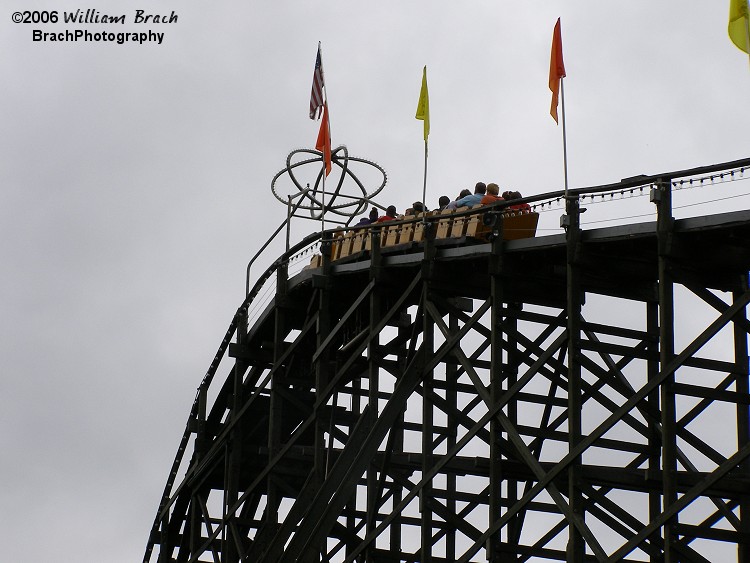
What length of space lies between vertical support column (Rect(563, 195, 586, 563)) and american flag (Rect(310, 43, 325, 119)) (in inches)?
433

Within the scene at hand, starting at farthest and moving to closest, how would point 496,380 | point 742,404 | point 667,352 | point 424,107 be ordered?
point 424,107 < point 496,380 < point 742,404 < point 667,352

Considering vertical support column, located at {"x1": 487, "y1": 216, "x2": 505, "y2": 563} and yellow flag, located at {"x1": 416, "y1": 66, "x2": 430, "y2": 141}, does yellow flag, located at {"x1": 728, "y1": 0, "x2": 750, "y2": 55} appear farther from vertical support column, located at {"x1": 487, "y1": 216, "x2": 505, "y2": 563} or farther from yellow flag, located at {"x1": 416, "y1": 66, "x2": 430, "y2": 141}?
yellow flag, located at {"x1": 416, "y1": 66, "x2": 430, "y2": 141}

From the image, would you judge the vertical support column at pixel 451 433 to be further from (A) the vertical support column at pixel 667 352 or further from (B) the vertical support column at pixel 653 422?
(A) the vertical support column at pixel 667 352

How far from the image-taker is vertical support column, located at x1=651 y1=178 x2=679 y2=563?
25.1 metres

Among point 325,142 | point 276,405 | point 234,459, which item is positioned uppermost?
point 325,142

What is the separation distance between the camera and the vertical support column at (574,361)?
26483mm

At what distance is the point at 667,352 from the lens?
2575cm

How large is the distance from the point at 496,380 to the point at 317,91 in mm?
11046

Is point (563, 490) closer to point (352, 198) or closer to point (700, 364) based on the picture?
point (700, 364)

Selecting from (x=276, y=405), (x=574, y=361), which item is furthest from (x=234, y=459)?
(x=574, y=361)

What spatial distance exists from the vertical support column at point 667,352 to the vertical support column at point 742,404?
1.05 metres

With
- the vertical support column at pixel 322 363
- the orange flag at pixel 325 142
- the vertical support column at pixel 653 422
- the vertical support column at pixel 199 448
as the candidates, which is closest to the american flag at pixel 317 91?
the orange flag at pixel 325 142

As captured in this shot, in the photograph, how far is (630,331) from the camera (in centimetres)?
2889

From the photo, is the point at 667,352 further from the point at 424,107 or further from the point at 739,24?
the point at 424,107
